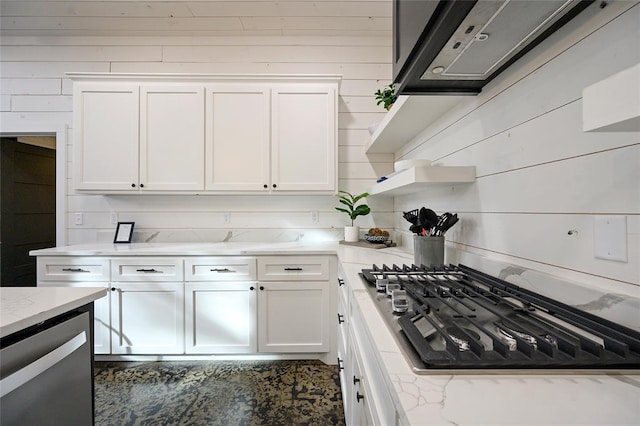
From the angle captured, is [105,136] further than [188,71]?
No

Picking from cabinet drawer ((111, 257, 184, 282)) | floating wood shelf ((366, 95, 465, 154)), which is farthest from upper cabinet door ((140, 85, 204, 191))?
floating wood shelf ((366, 95, 465, 154))

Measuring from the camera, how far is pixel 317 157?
236cm

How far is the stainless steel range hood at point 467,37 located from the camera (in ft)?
2.27

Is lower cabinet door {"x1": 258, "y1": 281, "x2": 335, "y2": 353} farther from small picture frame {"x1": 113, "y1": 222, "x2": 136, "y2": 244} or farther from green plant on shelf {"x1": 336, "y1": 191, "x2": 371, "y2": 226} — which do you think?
small picture frame {"x1": 113, "y1": 222, "x2": 136, "y2": 244}

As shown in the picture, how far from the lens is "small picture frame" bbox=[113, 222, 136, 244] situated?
2.50 metres

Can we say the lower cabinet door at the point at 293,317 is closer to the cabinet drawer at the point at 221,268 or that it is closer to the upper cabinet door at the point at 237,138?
the cabinet drawer at the point at 221,268

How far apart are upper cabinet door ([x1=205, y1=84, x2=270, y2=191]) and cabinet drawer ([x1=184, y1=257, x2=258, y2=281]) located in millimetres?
639

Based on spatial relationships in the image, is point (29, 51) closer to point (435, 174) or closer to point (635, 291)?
point (435, 174)

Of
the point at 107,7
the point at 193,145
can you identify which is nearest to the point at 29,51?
the point at 107,7

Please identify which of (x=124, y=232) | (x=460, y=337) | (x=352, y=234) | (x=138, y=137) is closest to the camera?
(x=460, y=337)

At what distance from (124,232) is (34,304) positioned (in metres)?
1.89

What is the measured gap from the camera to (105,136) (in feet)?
7.59

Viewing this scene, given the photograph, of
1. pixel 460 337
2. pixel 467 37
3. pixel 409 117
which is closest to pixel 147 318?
pixel 460 337

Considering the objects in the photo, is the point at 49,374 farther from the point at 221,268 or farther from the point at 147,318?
the point at 147,318
